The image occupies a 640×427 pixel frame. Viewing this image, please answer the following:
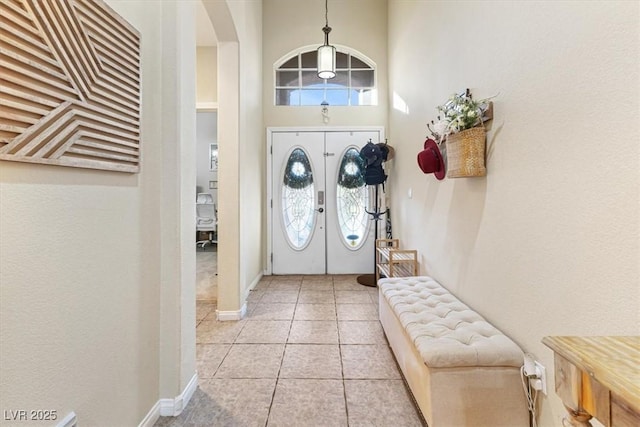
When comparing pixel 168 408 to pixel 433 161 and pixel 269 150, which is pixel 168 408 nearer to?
pixel 433 161

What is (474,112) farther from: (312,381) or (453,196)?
(312,381)

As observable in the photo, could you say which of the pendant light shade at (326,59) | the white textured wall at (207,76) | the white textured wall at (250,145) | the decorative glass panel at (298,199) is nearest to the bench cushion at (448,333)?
the white textured wall at (250,145)

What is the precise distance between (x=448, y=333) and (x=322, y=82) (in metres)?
4.25

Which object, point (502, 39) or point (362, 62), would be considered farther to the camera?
point (362, 62)

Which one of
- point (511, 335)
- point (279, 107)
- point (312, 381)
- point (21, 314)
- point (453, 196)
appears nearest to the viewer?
point (21, 314)

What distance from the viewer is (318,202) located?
190 inches

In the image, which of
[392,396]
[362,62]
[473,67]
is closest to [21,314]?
[392,396]

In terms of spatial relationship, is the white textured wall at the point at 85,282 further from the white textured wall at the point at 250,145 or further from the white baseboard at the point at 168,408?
the white textured wall at the point at 250,145

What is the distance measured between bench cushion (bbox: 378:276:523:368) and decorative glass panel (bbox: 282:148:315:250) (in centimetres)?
261

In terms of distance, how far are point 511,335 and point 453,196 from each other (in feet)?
3.54

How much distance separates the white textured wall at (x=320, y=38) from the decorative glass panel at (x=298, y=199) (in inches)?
27.4

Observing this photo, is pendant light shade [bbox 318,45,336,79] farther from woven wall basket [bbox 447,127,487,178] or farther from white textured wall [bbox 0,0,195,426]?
woven wall basket [bbox 447,127,487,178]

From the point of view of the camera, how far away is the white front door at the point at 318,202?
482 cm

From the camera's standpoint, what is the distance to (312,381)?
2057 millimetres
